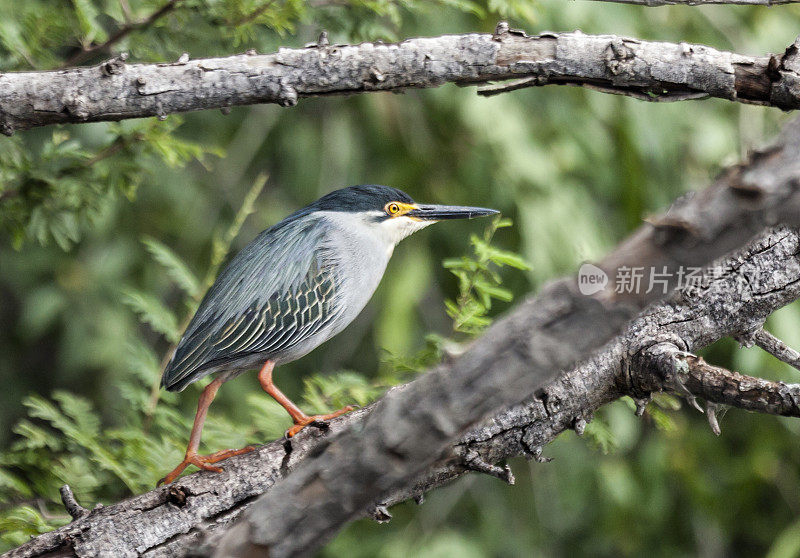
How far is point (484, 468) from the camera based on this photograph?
1.68 m

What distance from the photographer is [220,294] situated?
7.09 ft

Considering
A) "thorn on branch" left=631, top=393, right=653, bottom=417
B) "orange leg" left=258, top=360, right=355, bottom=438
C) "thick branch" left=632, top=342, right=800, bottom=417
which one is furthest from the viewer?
"orange leg" left=258, top=360, right=355, bottom=438

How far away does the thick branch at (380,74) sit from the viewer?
1634 millimetres

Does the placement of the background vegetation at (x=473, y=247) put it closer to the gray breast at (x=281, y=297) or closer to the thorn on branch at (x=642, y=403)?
the gray breast at (x=281, y=297)

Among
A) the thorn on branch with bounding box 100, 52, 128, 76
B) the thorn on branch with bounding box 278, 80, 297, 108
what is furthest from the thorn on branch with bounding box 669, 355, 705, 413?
the thorn on branch with bounding box 100, 52, 128, 76

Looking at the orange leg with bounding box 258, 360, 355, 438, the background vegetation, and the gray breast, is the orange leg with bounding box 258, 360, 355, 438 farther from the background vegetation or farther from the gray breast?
the background vegetation

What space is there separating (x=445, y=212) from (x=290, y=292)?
525mm

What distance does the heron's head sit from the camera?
240 cm

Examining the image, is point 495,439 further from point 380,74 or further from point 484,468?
point 380,74

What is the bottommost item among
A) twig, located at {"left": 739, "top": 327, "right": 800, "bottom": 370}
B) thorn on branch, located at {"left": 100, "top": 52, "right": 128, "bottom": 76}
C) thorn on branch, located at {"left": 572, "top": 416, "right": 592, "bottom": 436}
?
thorn on branch, located at {"left": 572, "top": 416, "right": 592, "bottom": 436}

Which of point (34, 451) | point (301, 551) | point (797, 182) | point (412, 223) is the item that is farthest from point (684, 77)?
point (34, 451)

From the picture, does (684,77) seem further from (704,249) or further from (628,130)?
(628,130)

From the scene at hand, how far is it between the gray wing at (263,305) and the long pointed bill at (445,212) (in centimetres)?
32

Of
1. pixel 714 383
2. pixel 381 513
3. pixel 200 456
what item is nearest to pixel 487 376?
pixel 714 383
